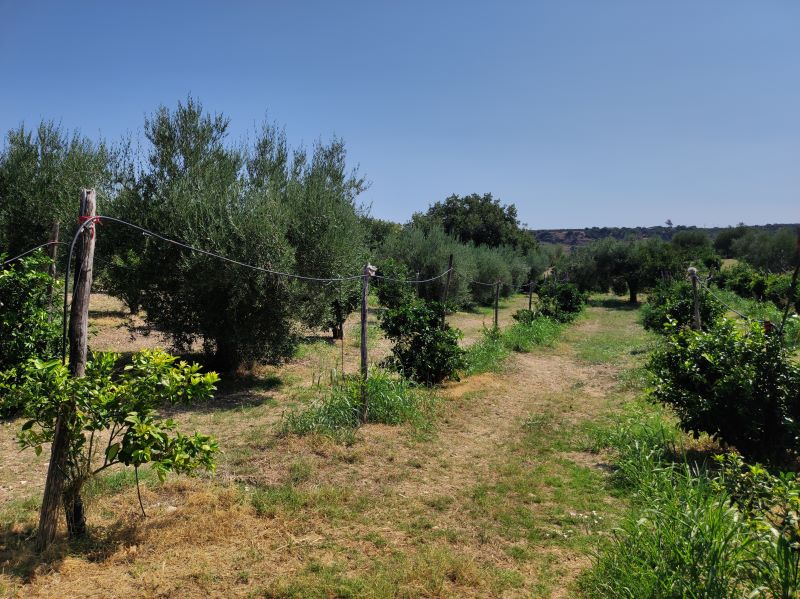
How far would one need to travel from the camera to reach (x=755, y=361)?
17.2 ft

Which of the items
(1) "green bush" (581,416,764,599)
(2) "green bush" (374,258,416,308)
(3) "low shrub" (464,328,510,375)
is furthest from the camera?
(2) "green bush" (374,258,416,308)

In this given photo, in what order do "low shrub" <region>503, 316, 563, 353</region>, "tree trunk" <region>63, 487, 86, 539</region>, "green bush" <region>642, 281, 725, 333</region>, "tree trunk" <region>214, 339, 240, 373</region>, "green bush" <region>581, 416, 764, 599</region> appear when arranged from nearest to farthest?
"green bush" <region>581, 416, 764, 599</region> → "tree trunk" <region>63, 487, 86, 539</region> → "tree trunk" <region>214, 339, 240, 373</region> → "green bush" <region>642, 281, 725, 333</region> → "low shrub" <region>503, 316, 563, 353</region>

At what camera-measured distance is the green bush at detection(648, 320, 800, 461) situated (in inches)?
200

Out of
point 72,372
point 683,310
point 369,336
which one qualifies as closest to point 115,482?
Result: point 72,372

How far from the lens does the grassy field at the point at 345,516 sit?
11.5 feet

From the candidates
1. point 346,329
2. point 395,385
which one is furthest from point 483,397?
point 346,329

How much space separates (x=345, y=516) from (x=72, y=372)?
96.5 inches

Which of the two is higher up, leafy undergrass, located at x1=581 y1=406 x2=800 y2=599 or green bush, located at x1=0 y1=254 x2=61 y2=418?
green bush, located at x1=0 y1=254 x2=61 y2=418

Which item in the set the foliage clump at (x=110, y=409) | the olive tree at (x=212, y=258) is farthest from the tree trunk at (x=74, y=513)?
the olive tree at (x=212, y=258)

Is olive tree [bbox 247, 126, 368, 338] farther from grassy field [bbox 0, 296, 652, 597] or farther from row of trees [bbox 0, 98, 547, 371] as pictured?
grassy field [bbox 0, 296, 652, 597]

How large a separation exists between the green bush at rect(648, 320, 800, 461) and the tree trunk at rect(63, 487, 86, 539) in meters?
5.73

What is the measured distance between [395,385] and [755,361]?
180 inches

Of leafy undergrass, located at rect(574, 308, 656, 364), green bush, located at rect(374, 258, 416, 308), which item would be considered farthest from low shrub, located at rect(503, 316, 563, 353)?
green bush, located at rect(374, 258, 416, 308)

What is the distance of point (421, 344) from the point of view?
31.9ft
